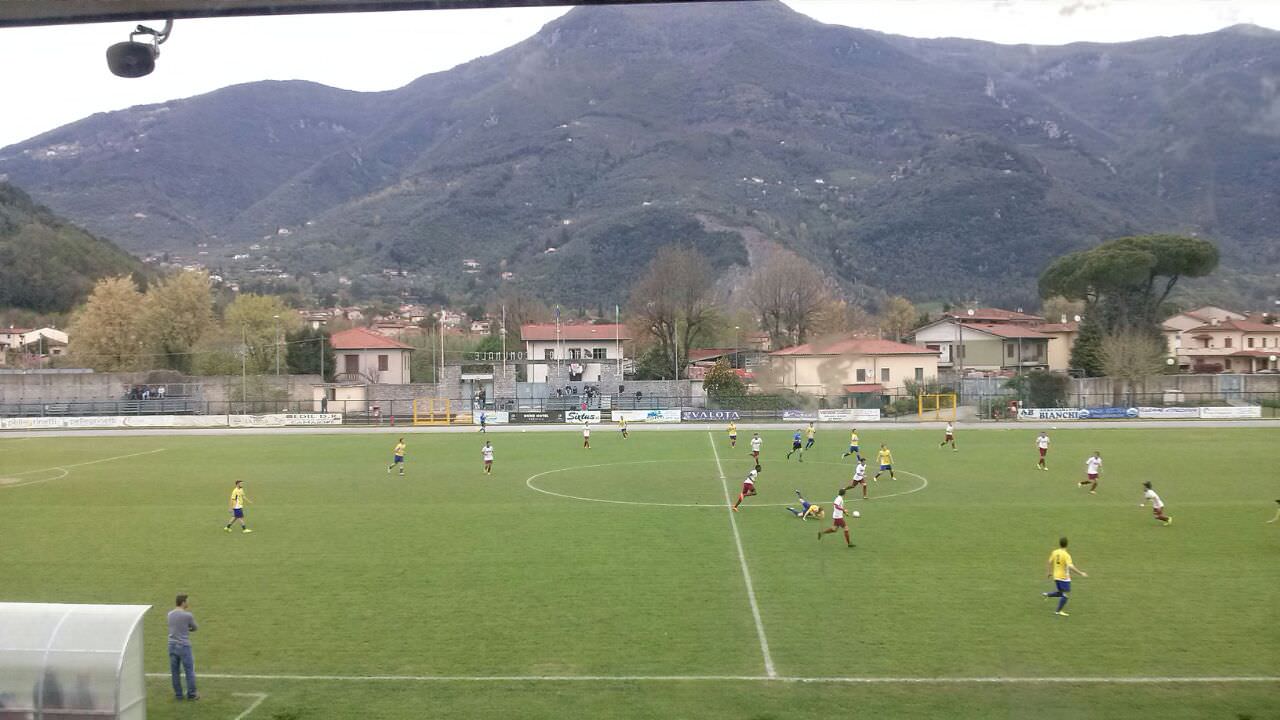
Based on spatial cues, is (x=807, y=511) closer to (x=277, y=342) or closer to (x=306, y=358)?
(x=277, y=342)

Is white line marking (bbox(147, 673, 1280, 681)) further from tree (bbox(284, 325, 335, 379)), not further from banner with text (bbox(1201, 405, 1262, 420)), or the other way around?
tree (bbox(284, 325, 335, 379))

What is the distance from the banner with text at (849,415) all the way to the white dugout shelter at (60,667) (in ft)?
188

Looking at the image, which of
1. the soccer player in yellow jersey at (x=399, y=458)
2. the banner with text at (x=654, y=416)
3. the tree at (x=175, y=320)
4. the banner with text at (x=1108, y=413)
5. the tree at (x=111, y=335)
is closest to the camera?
the soccer player in yellow jersey at (x=399, y=458)

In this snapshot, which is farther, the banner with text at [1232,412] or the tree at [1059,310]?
the tree at [1059,310]

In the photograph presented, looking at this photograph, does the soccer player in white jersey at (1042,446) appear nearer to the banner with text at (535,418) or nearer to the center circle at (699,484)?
the center circle at (699,484)

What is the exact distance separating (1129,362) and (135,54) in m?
76.4

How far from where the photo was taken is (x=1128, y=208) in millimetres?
142000

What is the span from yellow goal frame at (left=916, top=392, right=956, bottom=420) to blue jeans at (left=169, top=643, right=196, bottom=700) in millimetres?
57682

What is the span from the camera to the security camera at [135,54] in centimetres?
610

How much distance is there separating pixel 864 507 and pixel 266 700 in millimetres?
19360

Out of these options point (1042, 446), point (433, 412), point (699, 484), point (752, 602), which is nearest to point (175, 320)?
point (433, 412)

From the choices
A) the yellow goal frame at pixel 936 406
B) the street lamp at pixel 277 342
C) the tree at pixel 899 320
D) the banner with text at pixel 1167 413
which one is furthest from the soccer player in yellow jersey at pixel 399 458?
the tree at pixel 899 320

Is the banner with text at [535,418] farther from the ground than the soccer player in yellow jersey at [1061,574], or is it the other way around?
the banner with text at [535,418]

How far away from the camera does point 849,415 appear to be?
6538 centimetres
